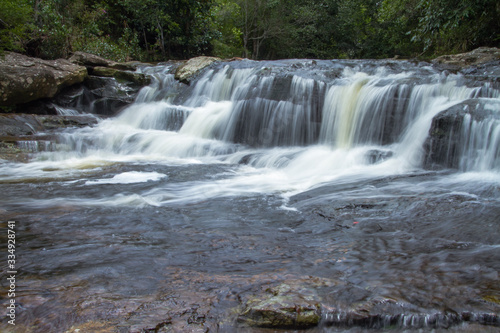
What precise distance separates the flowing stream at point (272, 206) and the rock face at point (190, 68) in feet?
4.75

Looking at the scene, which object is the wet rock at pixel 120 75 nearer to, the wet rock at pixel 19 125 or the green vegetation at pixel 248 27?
the green vegetation at pixel 248 27

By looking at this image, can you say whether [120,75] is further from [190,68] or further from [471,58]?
[471,58]

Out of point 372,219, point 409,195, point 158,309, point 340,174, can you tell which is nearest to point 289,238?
point 372,219

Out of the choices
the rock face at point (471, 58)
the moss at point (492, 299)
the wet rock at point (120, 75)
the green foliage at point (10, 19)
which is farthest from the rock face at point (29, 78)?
the moss at point (492, 299)

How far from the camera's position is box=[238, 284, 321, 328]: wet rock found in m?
2.36

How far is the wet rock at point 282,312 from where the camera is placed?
2363mm

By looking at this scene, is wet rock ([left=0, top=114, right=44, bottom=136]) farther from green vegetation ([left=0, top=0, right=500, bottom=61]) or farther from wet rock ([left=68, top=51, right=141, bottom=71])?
wet rock ([left=68, top=51, right=141, bottom=71])

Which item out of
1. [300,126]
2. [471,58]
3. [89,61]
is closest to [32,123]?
[89,61]

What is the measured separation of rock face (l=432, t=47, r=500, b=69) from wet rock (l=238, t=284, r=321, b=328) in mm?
9989

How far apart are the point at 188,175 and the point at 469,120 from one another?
17.5 ft

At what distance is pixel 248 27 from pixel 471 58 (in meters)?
15.8

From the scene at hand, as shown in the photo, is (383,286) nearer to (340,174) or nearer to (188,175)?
(340,174)

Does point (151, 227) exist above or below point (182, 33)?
below

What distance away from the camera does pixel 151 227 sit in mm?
4473
